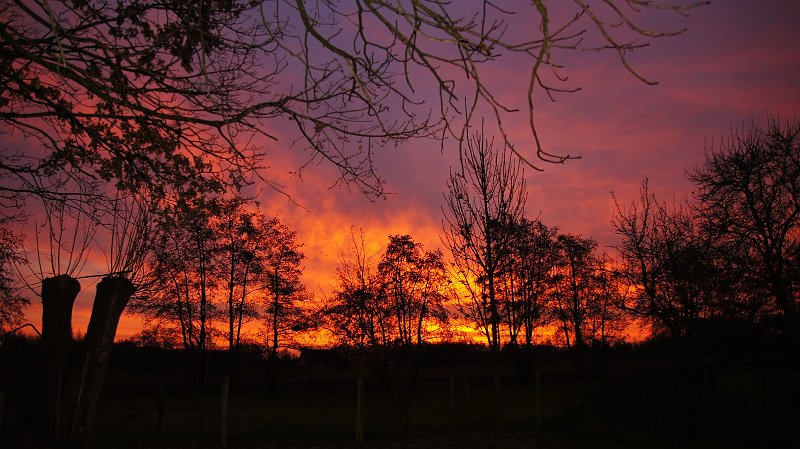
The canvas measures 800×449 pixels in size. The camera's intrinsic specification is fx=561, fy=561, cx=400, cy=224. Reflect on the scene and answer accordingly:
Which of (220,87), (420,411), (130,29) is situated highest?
(130,29)

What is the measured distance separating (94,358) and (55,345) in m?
0.30

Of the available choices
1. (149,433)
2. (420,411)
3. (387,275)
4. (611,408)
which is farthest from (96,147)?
(387,275)

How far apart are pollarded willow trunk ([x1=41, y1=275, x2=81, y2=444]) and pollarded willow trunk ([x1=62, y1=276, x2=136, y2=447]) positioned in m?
→ 0.09

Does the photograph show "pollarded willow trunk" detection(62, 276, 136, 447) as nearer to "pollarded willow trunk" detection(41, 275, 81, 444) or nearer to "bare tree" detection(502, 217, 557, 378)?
"pollarded willow trunk" detection(41, 275, 81, 444)

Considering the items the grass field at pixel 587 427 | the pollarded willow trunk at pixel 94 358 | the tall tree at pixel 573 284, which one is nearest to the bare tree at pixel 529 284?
the tall tree at pixel 573 284

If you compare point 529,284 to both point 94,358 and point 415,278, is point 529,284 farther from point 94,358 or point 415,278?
point 94,358

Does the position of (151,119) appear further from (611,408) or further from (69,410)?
(611,408)

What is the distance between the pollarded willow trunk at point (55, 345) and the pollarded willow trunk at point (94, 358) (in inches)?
3.4

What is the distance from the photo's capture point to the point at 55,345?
4359 millimetres

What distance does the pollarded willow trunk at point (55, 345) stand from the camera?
13.7 ft

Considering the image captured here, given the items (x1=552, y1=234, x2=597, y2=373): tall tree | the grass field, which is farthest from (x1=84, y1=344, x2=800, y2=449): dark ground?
(x1=552, y1=234, x2=597, y2=373): tall tree

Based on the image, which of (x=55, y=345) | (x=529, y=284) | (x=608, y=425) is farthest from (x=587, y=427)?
(x=529, y=284)

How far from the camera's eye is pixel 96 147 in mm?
5133

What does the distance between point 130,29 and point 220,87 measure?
1078mm
